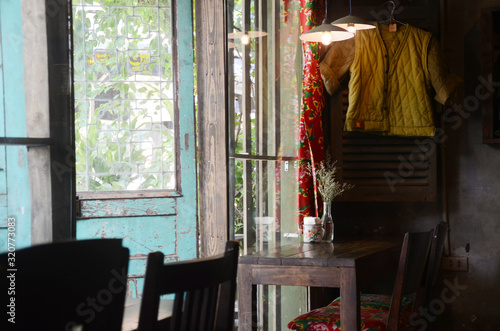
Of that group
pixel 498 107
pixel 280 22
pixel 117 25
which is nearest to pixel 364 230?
pixel 498 107

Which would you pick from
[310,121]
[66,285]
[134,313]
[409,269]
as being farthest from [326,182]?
[66,285]

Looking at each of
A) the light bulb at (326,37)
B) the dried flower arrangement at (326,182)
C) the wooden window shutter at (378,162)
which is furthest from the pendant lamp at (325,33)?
the dried flower arrangement at (326,182)

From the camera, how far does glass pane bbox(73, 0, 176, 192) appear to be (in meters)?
3.23

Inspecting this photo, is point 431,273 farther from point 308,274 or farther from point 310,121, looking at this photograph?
point 310,121

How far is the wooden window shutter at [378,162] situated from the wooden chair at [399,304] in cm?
98

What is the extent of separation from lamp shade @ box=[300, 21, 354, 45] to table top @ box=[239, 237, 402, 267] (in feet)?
3.60

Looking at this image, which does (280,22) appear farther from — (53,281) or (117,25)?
(53,281)

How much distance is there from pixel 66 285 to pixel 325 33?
7.79 feet

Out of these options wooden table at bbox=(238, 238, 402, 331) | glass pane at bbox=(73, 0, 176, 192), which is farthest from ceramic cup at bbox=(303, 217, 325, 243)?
glass pane at bbox=(73, 0, 176, 192)

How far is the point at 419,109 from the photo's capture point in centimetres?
357

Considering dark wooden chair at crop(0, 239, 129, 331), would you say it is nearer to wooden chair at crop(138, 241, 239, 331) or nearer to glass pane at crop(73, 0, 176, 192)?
wooden chair at crop(138, 241, 239, 331)

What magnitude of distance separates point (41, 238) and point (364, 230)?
8.73ft

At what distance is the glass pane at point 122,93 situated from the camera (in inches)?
127

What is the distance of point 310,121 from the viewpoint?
3447 mm
